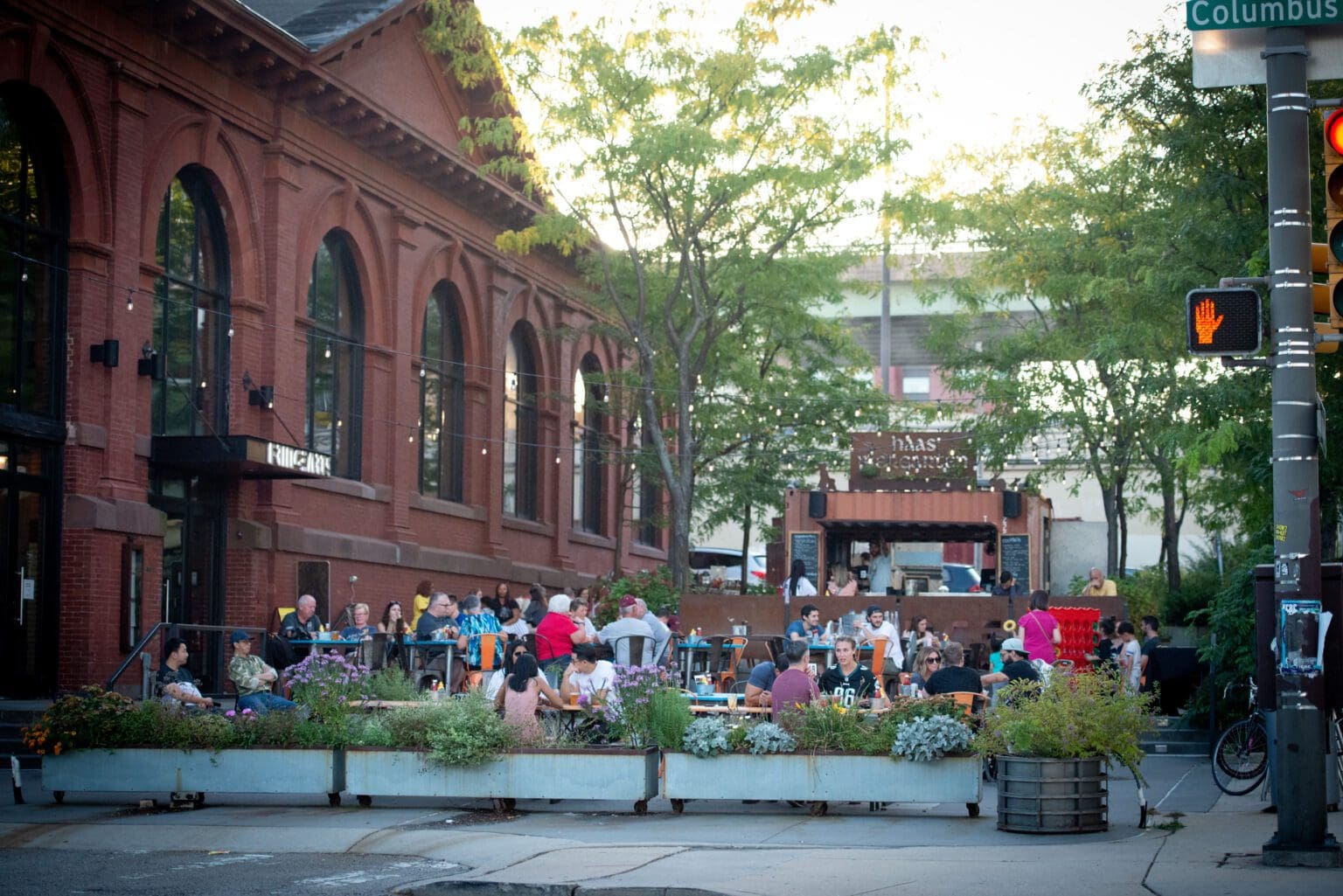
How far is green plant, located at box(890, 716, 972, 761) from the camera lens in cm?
1373

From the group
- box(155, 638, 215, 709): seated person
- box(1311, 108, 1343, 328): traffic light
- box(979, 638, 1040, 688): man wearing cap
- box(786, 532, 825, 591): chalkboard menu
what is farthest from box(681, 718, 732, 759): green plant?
box(786, 532, 825, 591): chalkboard menu

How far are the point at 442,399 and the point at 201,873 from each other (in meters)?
21.8

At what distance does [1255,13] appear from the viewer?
10.8 m

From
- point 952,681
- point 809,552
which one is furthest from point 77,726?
point 809,552

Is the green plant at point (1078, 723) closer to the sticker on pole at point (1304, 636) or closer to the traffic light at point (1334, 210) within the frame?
the sticker on pole at point (1304, 636)

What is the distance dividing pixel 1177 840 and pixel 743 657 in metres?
14.6

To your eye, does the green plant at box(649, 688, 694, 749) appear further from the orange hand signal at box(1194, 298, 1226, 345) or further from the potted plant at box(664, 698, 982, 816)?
the orange hand signal at box(1194, 298, 1226, 345)

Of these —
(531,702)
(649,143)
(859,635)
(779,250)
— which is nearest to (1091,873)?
(531,702)

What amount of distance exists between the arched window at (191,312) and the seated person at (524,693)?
402 inches

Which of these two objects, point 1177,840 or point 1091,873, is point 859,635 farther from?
point 1091,873

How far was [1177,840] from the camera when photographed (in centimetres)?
1212

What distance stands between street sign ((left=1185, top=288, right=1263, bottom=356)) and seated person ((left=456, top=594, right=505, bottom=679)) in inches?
485

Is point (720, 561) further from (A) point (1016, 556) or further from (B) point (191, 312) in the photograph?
(B) point (191, 312)

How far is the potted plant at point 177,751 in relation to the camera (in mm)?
14641
